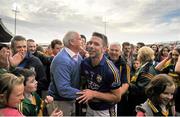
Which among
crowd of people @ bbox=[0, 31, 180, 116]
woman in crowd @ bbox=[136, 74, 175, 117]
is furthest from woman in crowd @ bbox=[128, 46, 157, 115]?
woman in crowd @ bbox=[136, 74, 175, 117]

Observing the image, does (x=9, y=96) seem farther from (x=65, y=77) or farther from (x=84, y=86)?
(x=84, y=86)

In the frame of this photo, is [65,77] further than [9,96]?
Yes

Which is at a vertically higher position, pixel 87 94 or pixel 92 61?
pixel 92 61

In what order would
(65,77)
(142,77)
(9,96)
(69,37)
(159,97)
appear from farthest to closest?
(142,77)
(69,37)
(65,77)
(159,97)
(9,96)

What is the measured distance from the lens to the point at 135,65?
6.05m

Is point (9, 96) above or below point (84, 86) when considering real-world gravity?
above

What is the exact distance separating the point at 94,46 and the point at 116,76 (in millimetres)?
447

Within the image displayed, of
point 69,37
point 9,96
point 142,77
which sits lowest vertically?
point 142,77

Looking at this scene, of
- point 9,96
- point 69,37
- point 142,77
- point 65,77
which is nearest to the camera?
point 9,96

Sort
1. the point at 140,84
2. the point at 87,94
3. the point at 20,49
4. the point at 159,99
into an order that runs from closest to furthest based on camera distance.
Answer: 1. the point at 159,99
2. the point at 87,94
3. the point at 20,49
4. the point at 140,84

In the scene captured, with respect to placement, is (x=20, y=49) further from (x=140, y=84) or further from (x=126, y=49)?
(x=126, y=49)

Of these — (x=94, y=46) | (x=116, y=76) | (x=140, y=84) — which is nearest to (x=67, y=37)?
(x=94, y=46)

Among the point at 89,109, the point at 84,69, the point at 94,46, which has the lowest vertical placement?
the point at 89,109

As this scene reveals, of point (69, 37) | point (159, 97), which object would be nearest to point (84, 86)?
point (69, 37)
